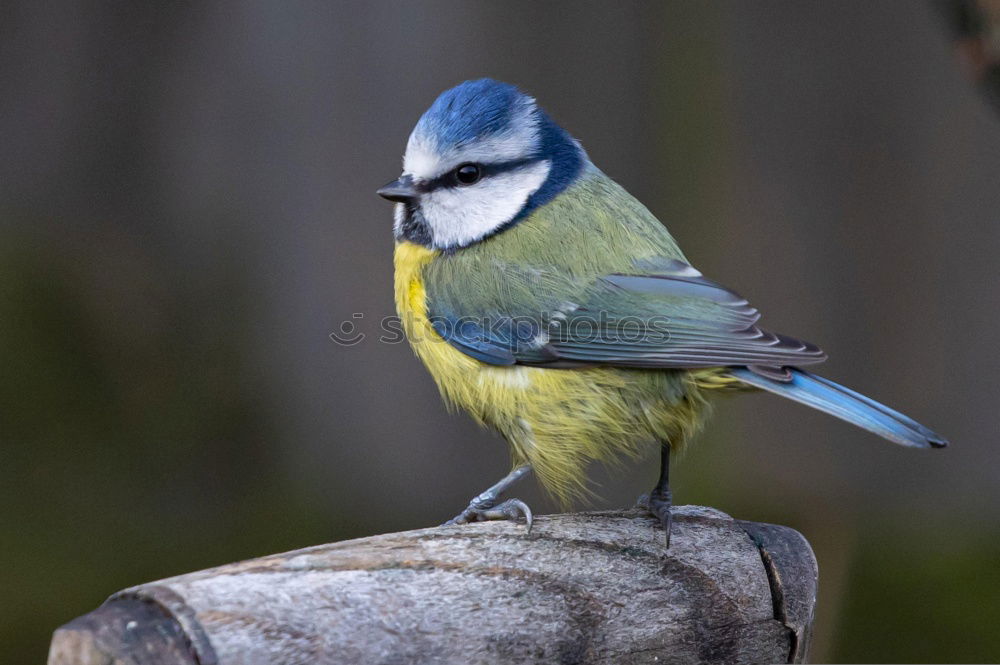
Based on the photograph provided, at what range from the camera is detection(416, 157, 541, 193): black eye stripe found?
1791mm

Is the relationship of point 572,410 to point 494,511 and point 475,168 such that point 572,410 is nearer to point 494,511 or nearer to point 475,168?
point 494,511

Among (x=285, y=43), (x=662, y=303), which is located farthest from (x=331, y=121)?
(x=662, y=303)

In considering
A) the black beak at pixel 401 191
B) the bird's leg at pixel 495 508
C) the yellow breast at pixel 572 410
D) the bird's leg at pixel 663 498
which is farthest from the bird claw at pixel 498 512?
the black beak at pixel 401 191

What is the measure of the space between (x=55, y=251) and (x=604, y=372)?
127cm

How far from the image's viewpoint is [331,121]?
2260 millimetres

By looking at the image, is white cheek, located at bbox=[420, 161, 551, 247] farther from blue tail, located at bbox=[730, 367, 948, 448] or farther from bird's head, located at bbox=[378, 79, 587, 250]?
blue tail, located at bbox=[730, 367, 948, 448]

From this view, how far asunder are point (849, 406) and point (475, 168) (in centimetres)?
75

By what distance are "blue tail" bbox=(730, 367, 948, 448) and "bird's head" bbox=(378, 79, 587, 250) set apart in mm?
524

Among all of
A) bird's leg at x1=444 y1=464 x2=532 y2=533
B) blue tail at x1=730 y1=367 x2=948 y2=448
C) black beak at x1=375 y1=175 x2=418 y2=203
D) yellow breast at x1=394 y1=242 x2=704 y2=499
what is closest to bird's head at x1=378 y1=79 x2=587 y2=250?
black beak at x1=375 y1=175 x2=418 y2=203

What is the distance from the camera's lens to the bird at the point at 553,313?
5.26 ft

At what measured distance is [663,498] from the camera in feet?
5.37

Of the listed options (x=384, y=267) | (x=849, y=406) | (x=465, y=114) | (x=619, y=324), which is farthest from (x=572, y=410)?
(x=384, y=267)

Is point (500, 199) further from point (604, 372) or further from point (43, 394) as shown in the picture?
point (43, 394)

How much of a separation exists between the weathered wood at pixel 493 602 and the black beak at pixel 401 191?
62 centimetres
